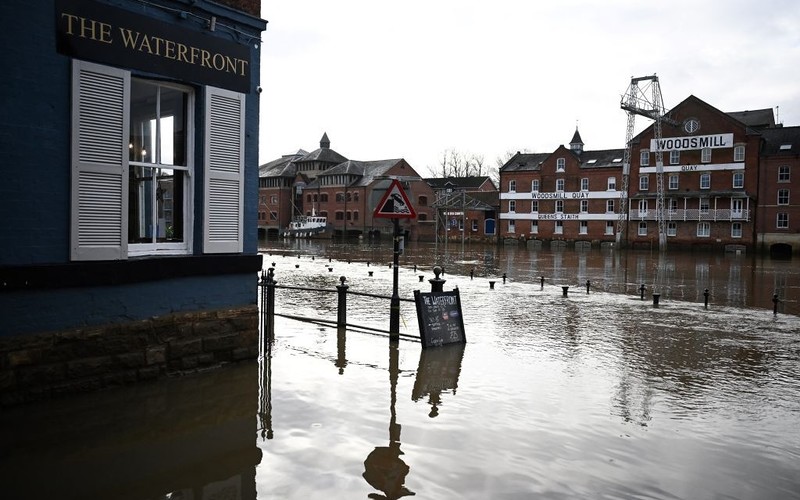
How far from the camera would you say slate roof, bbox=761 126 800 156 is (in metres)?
53.7

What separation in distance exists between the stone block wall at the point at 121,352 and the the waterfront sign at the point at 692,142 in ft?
191

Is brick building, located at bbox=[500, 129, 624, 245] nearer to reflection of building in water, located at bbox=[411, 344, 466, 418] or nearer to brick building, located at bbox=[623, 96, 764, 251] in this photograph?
brick building, located at bbox=[623, 96, 764, 251]

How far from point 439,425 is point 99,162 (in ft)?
16.2

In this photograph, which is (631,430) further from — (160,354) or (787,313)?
(787,313)

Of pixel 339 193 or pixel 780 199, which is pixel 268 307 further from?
pixel 339 193

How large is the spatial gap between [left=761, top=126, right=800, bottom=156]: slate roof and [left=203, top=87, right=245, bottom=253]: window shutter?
58.9m

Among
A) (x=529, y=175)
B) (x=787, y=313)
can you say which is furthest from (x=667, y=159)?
(x=787, y=313)

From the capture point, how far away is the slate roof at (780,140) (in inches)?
2115

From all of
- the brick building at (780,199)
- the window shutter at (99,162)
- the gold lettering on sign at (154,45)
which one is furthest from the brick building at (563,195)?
the window shutter at (99,162)

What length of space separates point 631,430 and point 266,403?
4.10 m

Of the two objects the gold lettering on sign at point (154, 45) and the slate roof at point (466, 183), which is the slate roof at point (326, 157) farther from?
the gold lettering on sign at point (154, 45)

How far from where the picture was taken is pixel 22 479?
15.7 feet

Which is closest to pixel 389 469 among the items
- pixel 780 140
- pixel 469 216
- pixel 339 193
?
pixel 780 140

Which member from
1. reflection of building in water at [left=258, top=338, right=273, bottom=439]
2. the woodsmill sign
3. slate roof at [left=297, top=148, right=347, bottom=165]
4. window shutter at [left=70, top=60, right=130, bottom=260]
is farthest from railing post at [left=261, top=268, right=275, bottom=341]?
slate roof at [left=297, top=148, right=347, bottom=165]
